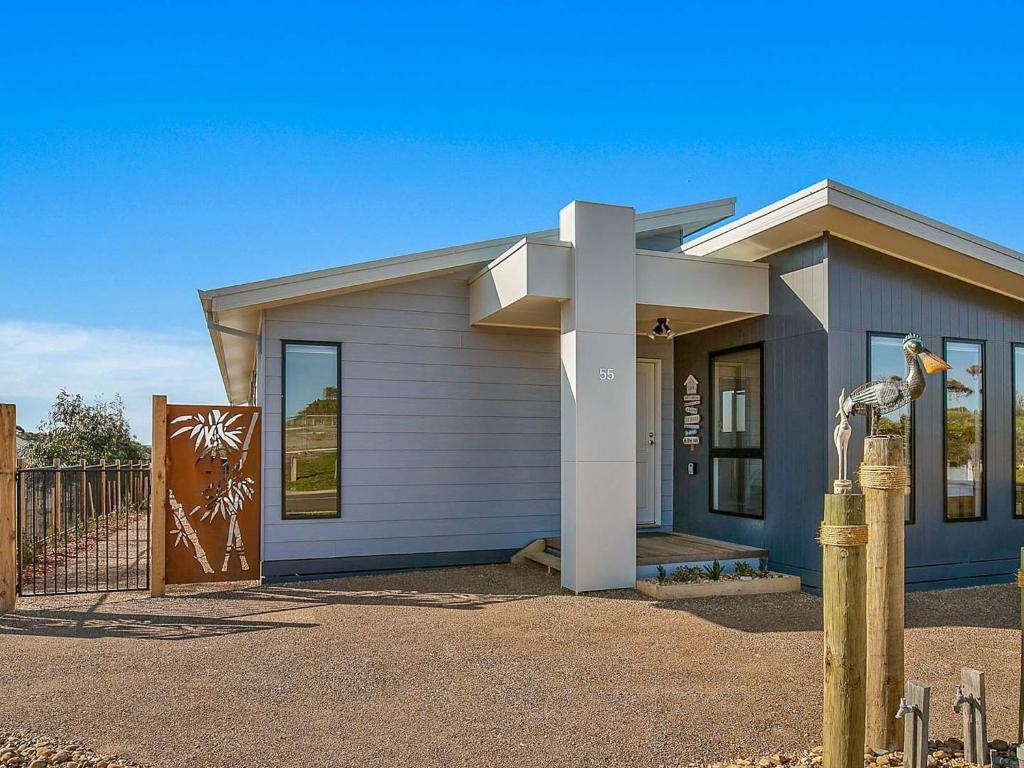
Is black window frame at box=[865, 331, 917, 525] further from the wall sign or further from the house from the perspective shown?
the wall sign

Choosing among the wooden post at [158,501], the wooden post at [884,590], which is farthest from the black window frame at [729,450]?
the wooden post at [158,501]

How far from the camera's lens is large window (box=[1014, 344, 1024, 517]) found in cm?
802

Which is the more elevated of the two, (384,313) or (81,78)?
(81,78)

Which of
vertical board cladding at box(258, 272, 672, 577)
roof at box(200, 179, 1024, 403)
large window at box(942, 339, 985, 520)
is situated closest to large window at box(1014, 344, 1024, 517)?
large window at box(942, 339, 985, 520)

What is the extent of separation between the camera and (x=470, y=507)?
27.1 feet

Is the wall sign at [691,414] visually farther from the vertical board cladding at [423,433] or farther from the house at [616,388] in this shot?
the vertical board cladding at [423,433]

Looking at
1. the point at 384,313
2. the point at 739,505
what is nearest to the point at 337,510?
the point at 384,313

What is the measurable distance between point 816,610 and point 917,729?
3.44 m

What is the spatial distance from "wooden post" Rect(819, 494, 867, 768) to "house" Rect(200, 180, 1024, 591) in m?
3.83

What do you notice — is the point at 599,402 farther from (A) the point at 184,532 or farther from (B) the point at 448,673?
(A) the point at 184,532

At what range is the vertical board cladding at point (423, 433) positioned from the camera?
24.7 feet

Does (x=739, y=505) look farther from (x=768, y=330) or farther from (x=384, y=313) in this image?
(x=384, y=313)

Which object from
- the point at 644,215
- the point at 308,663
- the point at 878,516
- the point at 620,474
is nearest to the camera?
the point at 878,516

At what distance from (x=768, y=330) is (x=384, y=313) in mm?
4025
